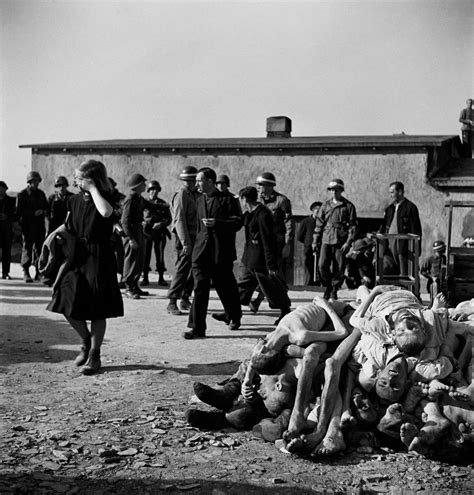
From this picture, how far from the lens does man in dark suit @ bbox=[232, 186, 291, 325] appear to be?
28.6 ft

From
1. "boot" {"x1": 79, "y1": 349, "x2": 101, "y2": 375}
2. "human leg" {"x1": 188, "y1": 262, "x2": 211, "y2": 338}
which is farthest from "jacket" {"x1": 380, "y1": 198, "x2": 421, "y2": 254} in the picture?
"boot" {"x1": 79, "y1": 349, "x2": 101, "y2": 375}

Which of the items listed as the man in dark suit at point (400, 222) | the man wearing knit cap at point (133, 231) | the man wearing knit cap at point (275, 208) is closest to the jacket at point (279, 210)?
the man wearing knit cap at point (275, 208)

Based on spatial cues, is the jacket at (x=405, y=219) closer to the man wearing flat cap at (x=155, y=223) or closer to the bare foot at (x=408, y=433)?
the man wearing flat cap at (x=155, y=223)

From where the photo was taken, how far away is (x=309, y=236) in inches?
555

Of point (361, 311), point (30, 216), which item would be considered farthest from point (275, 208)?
point (361, 311)

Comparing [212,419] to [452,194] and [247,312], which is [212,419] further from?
[452,194]

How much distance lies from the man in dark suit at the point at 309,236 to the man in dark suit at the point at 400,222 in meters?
2.50

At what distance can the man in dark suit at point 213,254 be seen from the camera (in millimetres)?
7984

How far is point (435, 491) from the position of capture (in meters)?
3.82

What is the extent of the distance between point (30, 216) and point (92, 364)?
7.58 meters

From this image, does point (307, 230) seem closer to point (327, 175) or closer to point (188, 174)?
point (327, 175)

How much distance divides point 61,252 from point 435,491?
396 centimetres

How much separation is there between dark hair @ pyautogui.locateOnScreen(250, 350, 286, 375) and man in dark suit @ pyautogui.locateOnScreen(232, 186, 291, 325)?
3.91m

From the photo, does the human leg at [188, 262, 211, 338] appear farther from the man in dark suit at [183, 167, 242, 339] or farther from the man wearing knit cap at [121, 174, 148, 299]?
the man wearing knit cap at [121, 174, 148, 299]
